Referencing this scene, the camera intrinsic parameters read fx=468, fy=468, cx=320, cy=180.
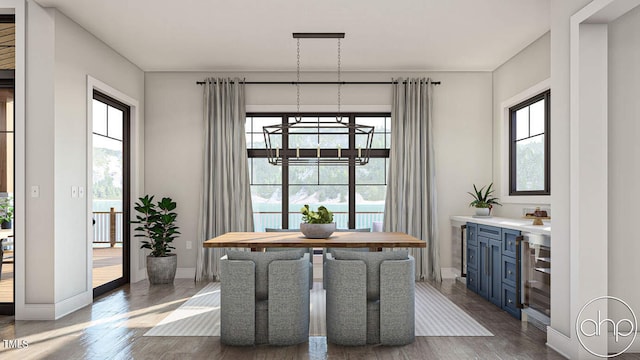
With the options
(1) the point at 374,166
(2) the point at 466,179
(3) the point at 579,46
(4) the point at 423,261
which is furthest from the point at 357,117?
(3) the point at 579,46

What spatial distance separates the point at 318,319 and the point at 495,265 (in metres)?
1.88

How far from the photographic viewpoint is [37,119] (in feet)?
13.9

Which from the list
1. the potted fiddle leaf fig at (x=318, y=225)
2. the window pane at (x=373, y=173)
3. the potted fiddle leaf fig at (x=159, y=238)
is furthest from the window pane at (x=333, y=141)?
the potted fiddle leaf fig at (x=318, y=225)

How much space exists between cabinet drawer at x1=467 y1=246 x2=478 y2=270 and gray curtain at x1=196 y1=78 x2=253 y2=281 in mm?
2777

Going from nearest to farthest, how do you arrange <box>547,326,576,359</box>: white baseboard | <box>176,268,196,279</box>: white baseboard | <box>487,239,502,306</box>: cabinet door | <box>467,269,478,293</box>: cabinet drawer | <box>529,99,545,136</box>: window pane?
<box>547,326,576,359</box>: white baseboard → <box>487,239,502,306</box>: cabinet door → <box>529,99,545,136</box>: window pane → <box>467,269,478,293</box>: cabinet drawer → <box>176,268,196,279</box>: white baseboard

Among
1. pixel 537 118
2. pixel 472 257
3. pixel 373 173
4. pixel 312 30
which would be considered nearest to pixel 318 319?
pixel 472 257

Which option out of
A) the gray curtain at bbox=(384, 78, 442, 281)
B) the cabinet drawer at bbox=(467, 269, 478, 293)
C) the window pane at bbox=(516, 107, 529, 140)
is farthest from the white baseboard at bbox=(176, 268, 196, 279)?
the window pane at bbox=(516, 107, 529, 140)

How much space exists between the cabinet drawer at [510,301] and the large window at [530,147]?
1.18m

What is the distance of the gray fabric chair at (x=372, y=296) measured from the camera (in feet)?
11.4

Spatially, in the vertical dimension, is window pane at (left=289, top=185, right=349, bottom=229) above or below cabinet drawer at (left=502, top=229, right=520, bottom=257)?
above

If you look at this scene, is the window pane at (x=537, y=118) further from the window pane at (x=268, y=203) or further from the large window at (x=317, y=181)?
the window pane at (x=268, y=203)

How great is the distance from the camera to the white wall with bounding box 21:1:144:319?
4215 mm

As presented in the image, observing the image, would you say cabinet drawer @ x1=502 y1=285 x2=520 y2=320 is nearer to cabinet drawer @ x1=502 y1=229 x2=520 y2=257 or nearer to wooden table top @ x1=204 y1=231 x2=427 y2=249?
cabinet drawer @ x1=502 y1=229 x2=520 y2=257

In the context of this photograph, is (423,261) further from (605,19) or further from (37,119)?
(37,119)
